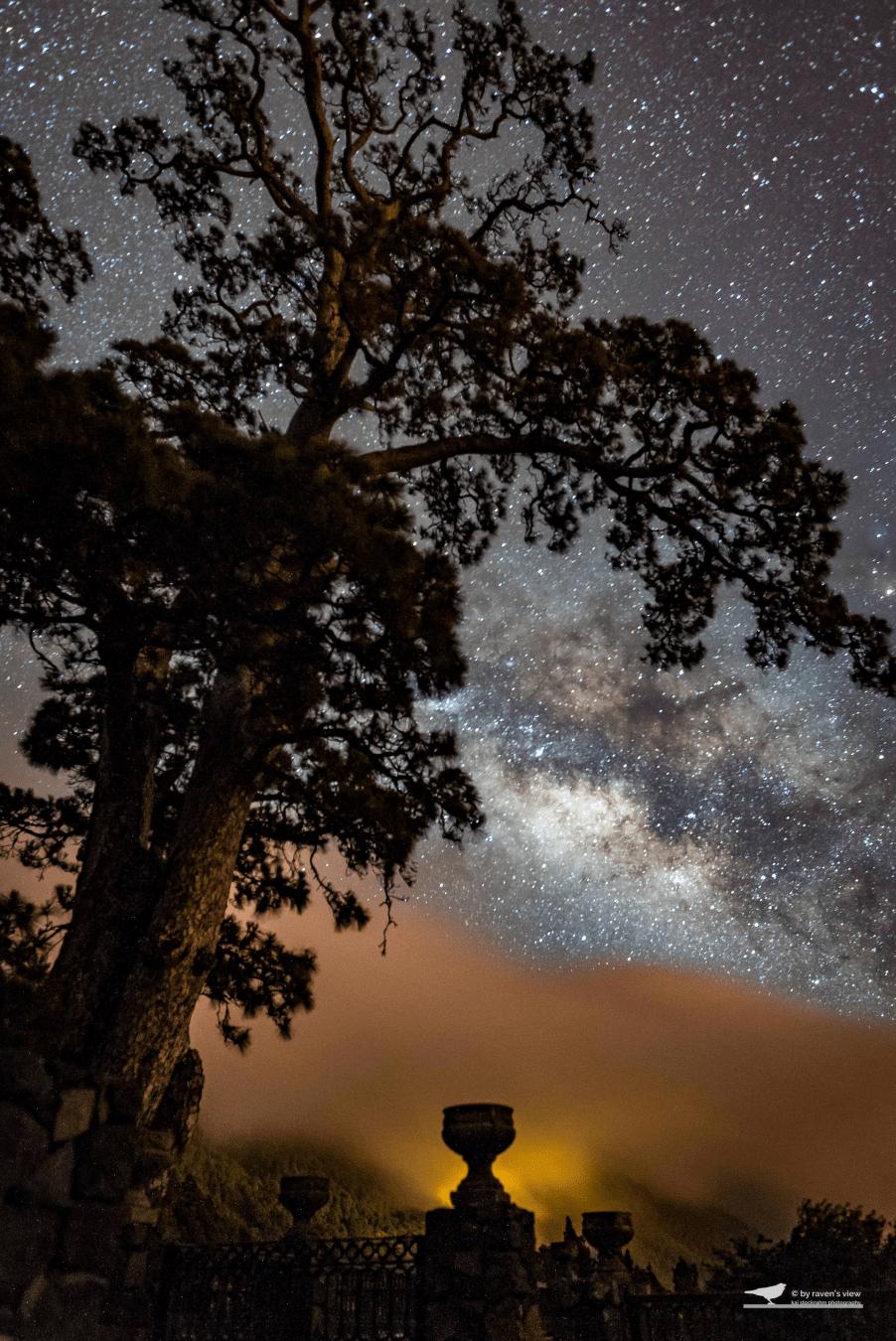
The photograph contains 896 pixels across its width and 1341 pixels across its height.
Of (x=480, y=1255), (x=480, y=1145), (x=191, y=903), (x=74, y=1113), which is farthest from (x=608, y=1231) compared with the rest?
(x=74, y=1113)

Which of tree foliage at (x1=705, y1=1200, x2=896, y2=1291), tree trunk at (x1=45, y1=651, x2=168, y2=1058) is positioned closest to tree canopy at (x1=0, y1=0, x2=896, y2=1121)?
tree trunk at (x1=45, y1=651, x2=168, y2=1058)

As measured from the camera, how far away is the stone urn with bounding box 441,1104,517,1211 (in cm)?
743

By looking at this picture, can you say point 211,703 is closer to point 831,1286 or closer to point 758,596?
point 758,596

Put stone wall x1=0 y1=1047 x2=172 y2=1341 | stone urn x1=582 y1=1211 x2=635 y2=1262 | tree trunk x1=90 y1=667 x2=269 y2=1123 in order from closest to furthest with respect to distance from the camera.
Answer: stone wall x1=0 y1=1047 x2=172 y2=1341 → tree trunk x1=90 y1=667 x2=269 y2=1123 → stone urn x1=582 y1=1211 x2=635 y2=1262

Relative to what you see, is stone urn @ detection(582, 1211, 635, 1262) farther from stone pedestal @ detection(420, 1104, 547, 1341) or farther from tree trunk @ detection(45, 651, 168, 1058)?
tree trunk @ detection(45, 651, 168, 1058)

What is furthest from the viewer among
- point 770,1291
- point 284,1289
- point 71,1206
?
point 770,1291

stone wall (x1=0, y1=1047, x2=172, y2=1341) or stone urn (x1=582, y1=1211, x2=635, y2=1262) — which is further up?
stone urn (x1=582, y1=1211, x2=635, y2=1262)

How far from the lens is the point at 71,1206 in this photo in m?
4.94

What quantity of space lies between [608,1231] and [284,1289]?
4006 mm

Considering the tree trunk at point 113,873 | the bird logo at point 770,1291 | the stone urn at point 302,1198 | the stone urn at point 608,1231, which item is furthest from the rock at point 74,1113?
the bird logo at point 770,1291

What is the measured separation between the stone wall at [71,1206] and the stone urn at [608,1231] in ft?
22.1

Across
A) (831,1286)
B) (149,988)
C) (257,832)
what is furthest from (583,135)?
(831,1286)

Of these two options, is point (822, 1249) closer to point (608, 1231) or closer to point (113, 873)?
point (608, 1231)

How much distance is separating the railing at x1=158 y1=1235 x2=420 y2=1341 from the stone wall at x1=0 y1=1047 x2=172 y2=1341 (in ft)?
10.3
